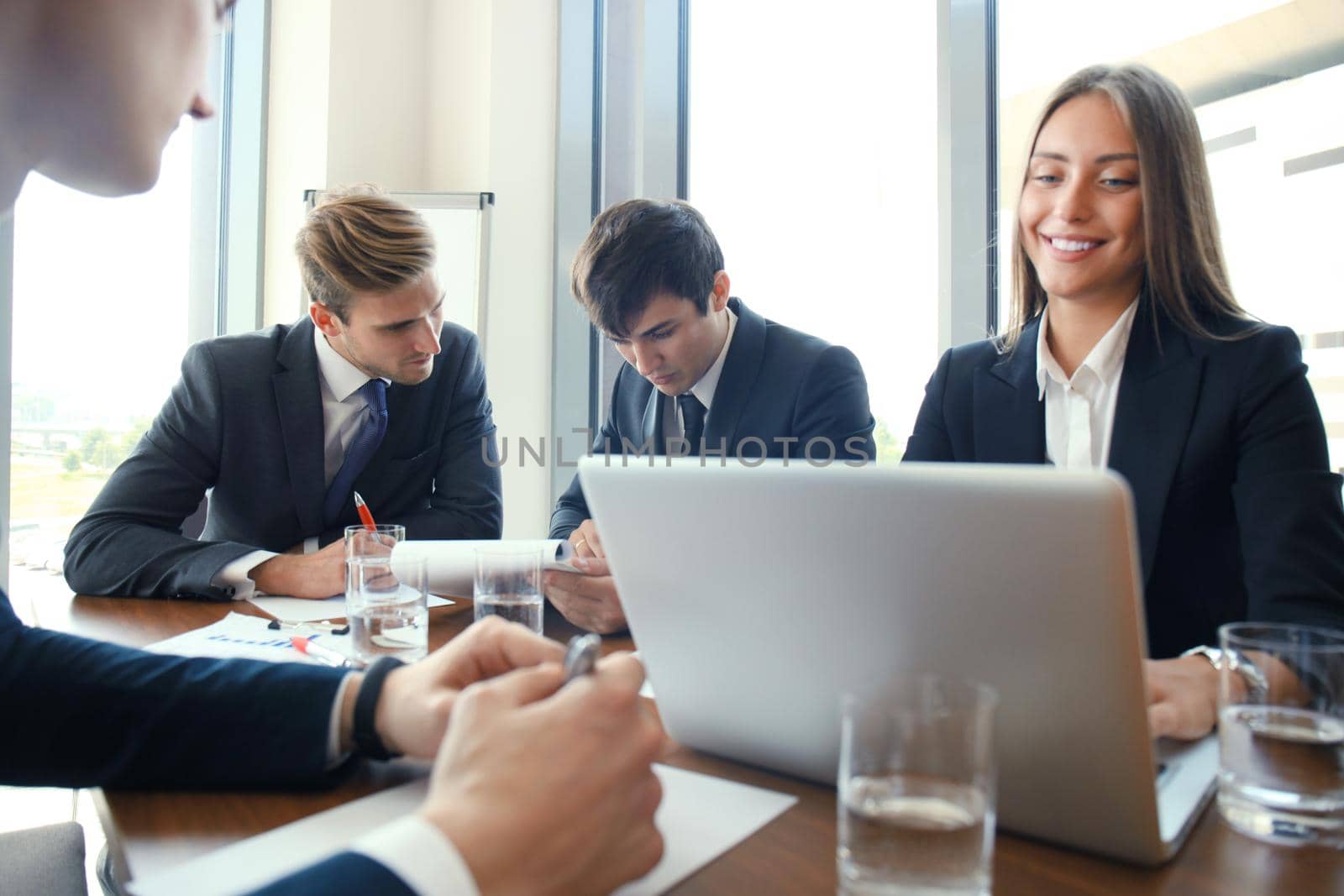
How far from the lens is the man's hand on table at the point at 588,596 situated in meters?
1.40

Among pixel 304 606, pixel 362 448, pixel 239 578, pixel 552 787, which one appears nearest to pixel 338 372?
pixel 362 448

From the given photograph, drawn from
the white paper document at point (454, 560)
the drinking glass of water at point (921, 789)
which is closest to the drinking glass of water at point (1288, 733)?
the drinking glass of water at point (921, 789)

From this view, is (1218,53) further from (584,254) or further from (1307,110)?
(584,254)

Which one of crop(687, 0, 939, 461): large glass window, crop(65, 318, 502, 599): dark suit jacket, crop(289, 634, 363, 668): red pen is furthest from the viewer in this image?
crop(687, 0, 939, 461): large glass window

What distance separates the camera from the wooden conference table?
616 mm

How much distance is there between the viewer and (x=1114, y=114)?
1418mm

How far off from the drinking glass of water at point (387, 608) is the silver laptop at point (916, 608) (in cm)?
54

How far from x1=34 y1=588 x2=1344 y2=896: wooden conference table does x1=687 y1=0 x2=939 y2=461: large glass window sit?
2.01 meters

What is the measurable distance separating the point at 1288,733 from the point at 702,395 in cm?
163

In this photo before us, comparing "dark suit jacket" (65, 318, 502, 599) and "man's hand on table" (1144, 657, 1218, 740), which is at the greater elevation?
"dark suit jacket" (65, 318, 502, 599)

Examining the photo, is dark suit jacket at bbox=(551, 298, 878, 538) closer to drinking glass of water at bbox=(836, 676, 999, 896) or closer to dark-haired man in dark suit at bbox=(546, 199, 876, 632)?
dark-haired man in dark suit at bbox=(546, 199, 876, 632)

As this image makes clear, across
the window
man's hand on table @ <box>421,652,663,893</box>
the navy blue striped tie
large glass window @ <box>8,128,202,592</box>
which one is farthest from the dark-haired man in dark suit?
large glass window @ <box>8,128,202,592</box>

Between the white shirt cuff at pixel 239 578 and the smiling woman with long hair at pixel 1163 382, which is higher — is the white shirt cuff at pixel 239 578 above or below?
below

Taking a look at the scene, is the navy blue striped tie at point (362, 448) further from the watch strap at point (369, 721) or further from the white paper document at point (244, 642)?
the watch strap at point (369, 721)
